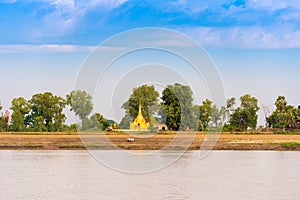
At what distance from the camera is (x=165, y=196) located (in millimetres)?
22656

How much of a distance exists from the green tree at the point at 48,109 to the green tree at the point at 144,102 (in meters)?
11.7

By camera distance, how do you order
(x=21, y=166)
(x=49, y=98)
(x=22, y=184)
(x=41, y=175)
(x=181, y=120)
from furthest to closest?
(x=49, y=98) → (x=181, y=120) → (x=21, y=166) → (x=41, y=175) → (x=22, y=184)

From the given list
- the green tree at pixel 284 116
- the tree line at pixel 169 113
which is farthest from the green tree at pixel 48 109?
the green tree at pixel 284 116

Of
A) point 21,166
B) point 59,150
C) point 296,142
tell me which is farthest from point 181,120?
point 21,166

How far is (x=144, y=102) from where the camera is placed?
66312 millimetres

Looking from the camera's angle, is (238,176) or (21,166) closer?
(238,176)

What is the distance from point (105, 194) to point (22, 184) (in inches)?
173

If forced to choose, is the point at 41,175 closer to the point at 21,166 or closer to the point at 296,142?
the point at 21,166

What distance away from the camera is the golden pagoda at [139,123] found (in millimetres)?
63844

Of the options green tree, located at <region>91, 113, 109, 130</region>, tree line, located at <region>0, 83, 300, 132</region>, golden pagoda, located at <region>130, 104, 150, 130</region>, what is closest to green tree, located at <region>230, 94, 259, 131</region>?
tree line, located at <region>0, 83, 300, 132</region>

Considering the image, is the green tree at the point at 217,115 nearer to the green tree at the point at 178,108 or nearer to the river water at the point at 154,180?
the green tree at the point at 178,108

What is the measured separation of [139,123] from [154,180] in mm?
36836

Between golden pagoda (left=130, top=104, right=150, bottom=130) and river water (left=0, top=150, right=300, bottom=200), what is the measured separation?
84.8 feet

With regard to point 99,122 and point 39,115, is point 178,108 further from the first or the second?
point 39,115
